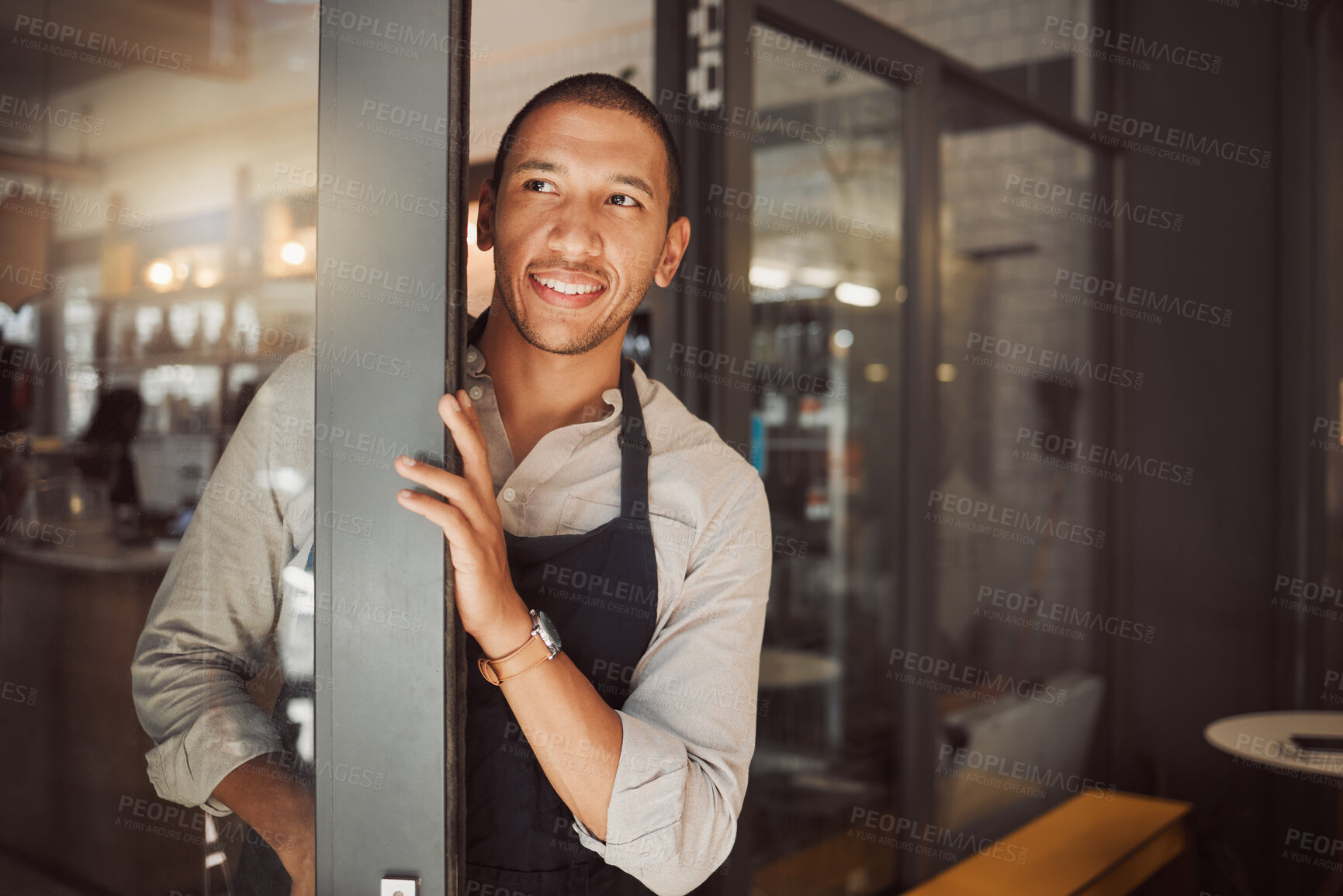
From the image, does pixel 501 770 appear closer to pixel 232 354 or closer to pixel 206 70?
pixel 232 354

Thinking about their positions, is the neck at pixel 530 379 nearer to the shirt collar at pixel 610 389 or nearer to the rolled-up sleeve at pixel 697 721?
the shirt collar at pixel 610 389

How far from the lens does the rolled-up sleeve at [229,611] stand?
3.21 feet

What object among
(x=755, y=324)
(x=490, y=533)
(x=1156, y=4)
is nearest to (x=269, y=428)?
(x=490, y=533)

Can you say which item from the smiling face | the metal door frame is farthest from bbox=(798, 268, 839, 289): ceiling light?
the metal door frame

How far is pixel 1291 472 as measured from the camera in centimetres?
383

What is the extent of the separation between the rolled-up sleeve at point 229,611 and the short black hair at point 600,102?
389 millimetres

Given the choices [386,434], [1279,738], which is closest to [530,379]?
[386,434]

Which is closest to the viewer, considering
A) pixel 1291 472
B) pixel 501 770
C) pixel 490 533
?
pixel 490 533

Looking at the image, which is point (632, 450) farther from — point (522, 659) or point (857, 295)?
point (857, 295)

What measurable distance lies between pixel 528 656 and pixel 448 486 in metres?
0.20

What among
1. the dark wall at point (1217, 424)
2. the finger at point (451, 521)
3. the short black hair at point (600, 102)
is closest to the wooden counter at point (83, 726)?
the finger at point (451, 521)

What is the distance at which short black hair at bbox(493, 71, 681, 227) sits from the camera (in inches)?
44.9

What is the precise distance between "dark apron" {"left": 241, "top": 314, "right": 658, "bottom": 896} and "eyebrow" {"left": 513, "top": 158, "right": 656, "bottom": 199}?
1.08 ft

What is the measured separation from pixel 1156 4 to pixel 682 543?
4169mm
